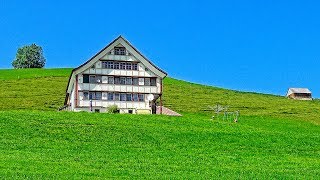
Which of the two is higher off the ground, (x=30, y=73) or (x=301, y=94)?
(x=30, y=73)

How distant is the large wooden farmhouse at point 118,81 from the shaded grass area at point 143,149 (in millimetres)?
18531

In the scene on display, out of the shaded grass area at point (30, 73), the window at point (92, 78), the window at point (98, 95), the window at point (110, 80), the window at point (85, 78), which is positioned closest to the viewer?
the window at point (85, 78)

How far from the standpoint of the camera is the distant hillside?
9088 centimetres

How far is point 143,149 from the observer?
38.9m

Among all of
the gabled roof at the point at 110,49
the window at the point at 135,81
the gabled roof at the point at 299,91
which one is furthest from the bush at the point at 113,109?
the gabled roof at the point at 299,91

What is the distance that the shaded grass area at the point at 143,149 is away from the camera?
28.7 m

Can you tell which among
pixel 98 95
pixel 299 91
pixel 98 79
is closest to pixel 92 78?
pixel 98 79

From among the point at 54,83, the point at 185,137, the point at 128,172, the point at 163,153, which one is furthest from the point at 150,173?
the point at 54,83

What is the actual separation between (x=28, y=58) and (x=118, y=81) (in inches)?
4368

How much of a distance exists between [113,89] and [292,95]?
71.3m

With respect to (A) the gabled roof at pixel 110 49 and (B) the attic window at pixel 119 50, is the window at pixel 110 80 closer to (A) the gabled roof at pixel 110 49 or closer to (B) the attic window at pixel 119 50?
(A) the gabled roof at pixel 110 49

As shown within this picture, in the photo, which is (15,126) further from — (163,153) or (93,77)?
(93,77)

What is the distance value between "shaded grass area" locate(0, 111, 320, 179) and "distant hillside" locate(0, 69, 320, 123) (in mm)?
34050

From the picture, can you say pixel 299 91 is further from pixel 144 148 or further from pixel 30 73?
pixel 144 148
